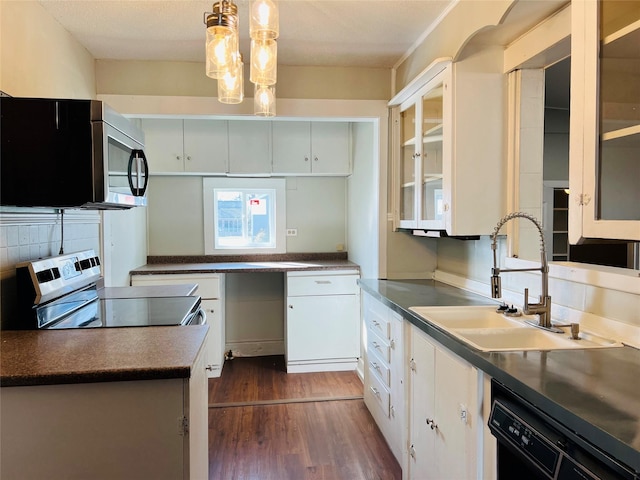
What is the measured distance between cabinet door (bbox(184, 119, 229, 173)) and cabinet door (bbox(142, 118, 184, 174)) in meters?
0.06

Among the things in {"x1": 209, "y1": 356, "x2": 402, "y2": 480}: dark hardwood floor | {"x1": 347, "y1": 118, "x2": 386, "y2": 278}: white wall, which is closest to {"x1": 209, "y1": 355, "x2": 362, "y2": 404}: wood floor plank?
{"x1": 209, "y1": 356, "x2": 402, "y2": 480}: dark hardwood floor

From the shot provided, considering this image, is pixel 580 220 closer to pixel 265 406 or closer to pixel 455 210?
pixel 455 210

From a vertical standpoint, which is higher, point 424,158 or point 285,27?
point 285,27

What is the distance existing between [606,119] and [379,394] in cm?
196

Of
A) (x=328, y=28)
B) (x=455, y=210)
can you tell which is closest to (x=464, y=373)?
(x=455, y=210)

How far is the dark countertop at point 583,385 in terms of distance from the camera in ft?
2.73

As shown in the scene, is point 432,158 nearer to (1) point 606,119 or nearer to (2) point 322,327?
(1) point 606,119

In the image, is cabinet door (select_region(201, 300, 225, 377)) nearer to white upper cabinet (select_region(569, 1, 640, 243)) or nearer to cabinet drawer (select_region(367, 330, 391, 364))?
cabinet drawer (select_region(367, 330, 391, 364))

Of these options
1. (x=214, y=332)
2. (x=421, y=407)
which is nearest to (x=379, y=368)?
(x=421, y=407)

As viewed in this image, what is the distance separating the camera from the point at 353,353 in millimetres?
3650

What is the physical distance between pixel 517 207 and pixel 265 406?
6.99 ft

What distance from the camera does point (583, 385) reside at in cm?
105

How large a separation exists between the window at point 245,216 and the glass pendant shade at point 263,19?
2.59 metres

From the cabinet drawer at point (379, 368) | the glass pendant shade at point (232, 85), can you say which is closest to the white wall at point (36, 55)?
the glass pendant shade at point (232, 85)
